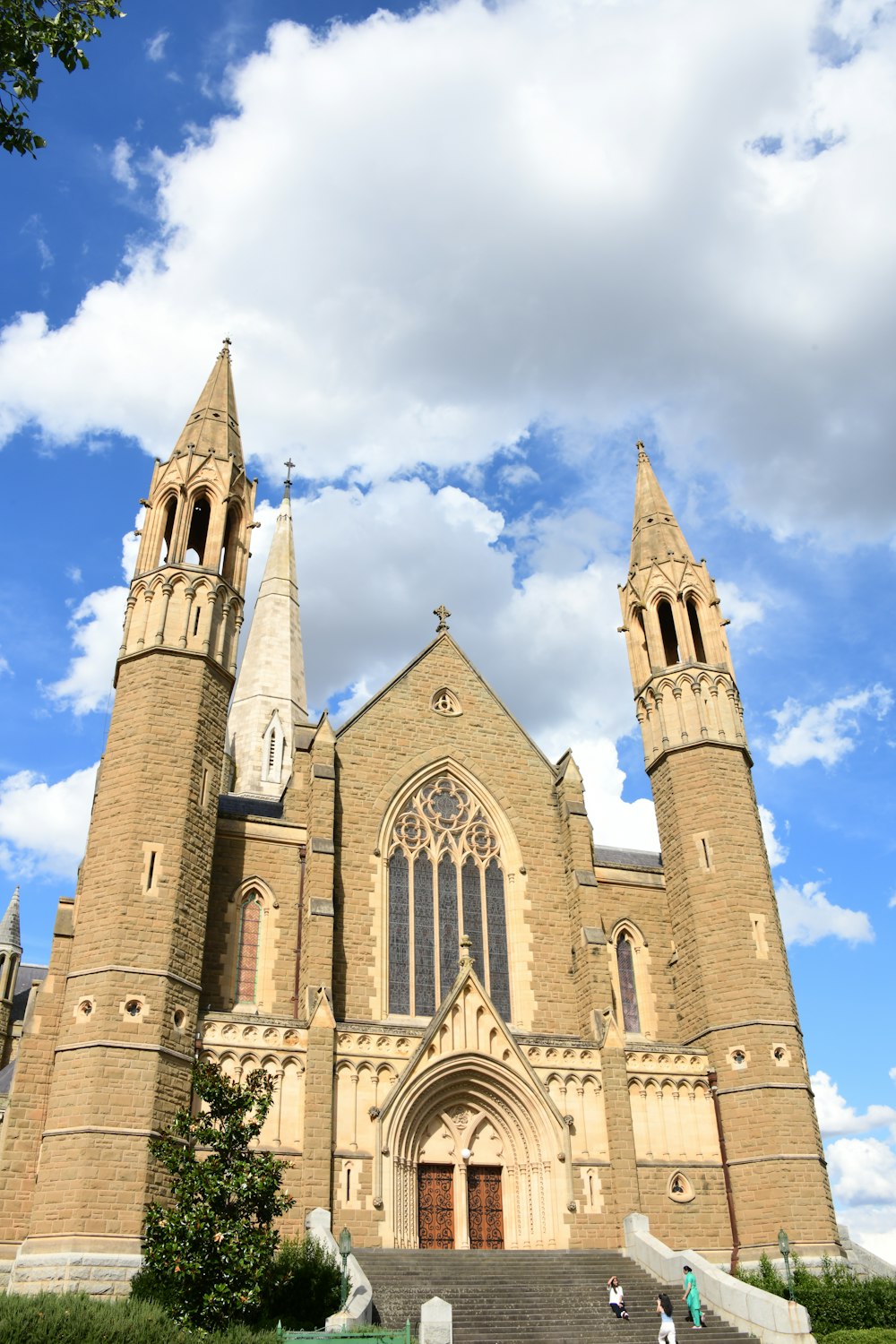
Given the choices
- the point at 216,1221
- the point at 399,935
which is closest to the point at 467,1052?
the point at 399,935

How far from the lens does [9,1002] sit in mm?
41156

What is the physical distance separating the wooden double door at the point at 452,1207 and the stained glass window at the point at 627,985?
492 centimetres

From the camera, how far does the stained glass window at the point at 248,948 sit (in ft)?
73.8

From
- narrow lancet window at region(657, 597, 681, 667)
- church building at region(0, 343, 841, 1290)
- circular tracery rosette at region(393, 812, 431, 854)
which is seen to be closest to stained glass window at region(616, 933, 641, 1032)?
church building at region(0, 343, 841, 1290)

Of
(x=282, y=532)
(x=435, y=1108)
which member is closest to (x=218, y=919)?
(x=435, y=1108)

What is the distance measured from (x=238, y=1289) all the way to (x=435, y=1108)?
→ 7681 millimetres

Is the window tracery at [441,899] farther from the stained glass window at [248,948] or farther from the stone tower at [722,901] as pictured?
the stone tower at [722,901]

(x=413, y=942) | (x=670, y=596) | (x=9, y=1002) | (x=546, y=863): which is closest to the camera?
(x=413, y=942)

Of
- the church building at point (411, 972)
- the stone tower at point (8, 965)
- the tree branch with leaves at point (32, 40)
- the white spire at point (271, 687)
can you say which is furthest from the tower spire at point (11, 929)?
the tree branch with leaves at point (32, 40)

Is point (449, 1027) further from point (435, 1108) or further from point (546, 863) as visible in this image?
point (546, 863)

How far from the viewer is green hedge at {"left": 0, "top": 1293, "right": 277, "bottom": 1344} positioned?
37.7 ft

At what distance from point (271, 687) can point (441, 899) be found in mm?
22461

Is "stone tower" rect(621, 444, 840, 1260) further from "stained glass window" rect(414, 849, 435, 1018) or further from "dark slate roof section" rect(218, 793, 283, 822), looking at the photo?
"dark slate roof section" rect(218, 793, 283, 822)

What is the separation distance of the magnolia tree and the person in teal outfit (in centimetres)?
729
